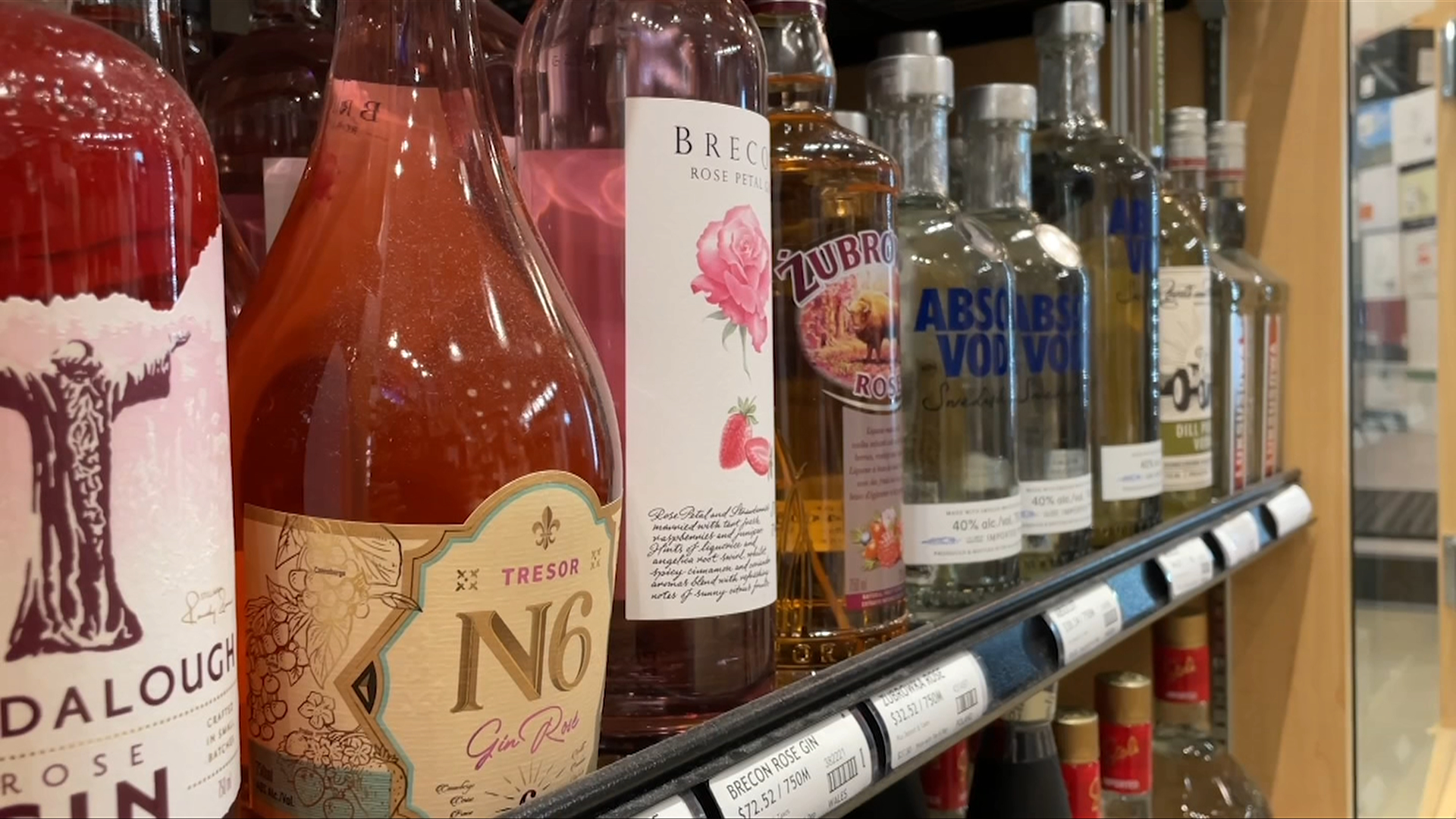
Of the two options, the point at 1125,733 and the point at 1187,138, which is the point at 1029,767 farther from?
the point at 1187,138

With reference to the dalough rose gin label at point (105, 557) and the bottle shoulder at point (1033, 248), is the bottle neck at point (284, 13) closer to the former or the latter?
the dalough rose gin label at point (105, 557)

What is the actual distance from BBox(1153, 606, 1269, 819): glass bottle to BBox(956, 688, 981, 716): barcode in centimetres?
62

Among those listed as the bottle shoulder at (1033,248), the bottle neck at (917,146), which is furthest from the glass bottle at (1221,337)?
the bottle neck at (917,146)

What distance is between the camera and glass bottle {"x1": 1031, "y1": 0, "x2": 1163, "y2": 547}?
917 millimetres

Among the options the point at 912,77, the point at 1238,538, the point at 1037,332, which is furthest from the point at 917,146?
the point at 1238,538

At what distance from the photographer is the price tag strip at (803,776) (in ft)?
1.45

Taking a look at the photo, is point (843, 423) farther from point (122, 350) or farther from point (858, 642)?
point (122, 350)

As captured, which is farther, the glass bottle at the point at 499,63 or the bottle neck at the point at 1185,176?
the bottle neck at the point at 1185,176

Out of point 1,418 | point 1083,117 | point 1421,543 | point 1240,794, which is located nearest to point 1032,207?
point 1083,117

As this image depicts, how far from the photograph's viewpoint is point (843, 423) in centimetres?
59

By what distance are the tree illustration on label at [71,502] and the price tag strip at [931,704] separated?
35cm

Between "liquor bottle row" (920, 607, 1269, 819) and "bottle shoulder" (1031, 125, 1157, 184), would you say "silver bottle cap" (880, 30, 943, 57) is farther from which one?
"liquor bottle row" (920, 607, 1269, 819)

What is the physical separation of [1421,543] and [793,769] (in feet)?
4.75

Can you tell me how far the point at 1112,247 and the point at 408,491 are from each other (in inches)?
28.5
